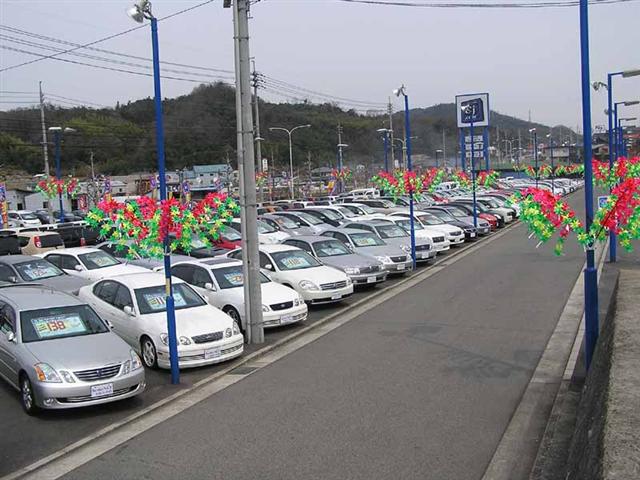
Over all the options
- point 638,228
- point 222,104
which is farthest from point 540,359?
point 222,104

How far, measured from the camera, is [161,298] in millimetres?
12789

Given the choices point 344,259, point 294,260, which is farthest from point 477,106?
point 294,260

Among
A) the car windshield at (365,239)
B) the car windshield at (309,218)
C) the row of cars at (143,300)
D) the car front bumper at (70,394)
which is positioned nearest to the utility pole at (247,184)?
the row of cars at (143,300)

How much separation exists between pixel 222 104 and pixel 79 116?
22.7 meters

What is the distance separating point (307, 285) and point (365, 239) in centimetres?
599

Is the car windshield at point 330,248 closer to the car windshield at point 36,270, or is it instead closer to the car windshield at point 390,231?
the car windshield at point 390,231

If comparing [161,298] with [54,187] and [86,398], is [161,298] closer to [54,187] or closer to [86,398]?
[86,398]

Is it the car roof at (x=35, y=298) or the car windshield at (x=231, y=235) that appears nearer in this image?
the car roof at (x=35, y=298)

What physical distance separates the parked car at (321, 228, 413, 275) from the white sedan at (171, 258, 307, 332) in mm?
5725

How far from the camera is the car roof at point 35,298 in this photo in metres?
11.0

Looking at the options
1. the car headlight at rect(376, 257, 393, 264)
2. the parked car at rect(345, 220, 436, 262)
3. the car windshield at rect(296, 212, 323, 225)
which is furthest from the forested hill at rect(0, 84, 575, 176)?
Answer: the car headlight at rect(376, 257, 393, 264)

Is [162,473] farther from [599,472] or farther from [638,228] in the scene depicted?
[638,228]

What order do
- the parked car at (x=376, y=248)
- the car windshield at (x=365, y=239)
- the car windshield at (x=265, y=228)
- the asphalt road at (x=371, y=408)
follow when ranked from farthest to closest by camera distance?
1. the car windshield at (x=265, y=228)
2. the car windshield at (x=365, y=239)
3. the parked car at (x=376, y=248)
4. the asphalt road at (x=371, y=408)

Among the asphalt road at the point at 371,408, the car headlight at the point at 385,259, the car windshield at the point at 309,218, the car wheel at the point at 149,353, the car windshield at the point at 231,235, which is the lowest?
the asphalt road at the point at 371,408
